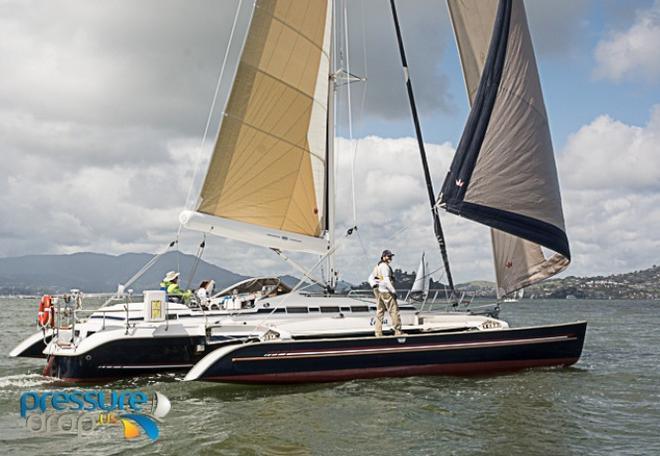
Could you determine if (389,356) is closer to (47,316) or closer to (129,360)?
(129,360)

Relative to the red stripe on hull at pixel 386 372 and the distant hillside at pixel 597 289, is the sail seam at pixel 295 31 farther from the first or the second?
the distant hillside at pixel 597 289

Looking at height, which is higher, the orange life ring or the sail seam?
the sail seam

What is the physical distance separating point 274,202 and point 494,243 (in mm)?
5879

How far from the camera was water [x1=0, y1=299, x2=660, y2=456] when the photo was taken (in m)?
9.35

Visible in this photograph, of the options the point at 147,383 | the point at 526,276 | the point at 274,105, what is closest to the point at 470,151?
the point at 526,276

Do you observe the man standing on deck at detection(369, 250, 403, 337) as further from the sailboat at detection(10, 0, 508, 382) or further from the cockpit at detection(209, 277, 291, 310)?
the cockpit at detection(209, 277, 291, 310)

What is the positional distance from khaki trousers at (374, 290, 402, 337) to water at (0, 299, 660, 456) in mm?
1186

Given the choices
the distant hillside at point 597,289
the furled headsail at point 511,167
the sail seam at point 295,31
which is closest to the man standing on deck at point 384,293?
the furled headsail at point 511,167

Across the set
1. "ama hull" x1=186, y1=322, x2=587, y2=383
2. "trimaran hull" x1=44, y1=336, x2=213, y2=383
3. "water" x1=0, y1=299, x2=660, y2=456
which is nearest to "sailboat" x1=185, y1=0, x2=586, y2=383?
"ama hull" x1=186, y1=322, x2=587, y2=383

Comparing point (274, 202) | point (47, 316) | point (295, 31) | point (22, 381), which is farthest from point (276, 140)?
point (22, 381)

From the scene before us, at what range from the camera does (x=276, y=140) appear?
1680 cm

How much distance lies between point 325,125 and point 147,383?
8.06 m

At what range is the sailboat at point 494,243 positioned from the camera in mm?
13195

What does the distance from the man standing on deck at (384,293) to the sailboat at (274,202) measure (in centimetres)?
75
